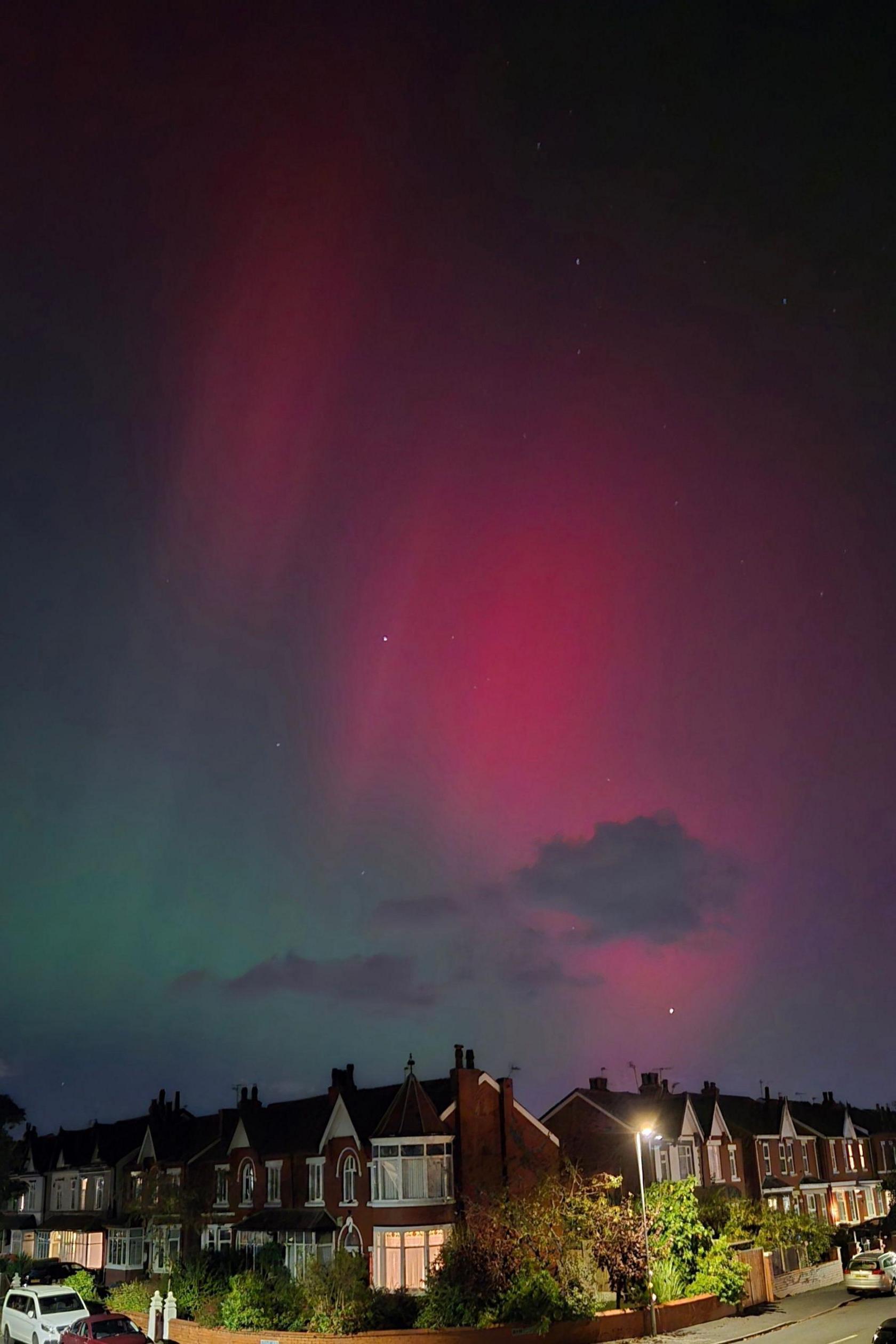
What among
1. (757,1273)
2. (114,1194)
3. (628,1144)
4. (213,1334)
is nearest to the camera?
(213,1334)

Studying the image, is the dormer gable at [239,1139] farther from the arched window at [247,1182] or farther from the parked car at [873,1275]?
the parked car at [873,1275]

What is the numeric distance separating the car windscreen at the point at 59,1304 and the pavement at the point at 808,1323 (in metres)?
17.4

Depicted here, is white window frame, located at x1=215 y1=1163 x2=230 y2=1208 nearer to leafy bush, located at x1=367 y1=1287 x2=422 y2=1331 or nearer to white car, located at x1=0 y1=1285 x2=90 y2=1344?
white car, located at x1=0 y1=1285 x2=90 y2=1344

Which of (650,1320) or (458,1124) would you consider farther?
(458,1124)

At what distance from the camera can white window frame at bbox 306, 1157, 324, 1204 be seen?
174ft

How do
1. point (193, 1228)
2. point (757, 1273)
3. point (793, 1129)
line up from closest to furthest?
point (757, 1273), point (193, 1228), point (793, 1129)

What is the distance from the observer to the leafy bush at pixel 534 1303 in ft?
105

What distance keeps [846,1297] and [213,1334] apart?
76.3 feet

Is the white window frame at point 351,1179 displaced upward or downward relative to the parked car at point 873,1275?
upward

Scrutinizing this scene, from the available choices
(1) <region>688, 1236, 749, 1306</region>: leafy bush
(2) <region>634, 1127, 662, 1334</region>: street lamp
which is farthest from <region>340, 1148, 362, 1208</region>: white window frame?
(1) <region>688, 1236, 749, 1306</region>: leafy bush

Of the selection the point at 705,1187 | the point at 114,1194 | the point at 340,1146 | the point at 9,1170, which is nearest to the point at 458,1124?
the point at 340,1146

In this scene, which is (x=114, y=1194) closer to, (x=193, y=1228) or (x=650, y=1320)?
(x=193, y=1228)

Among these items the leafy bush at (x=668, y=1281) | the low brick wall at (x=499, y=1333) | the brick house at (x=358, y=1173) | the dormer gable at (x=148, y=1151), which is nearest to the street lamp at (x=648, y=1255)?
the low brick wall at (x=499, y=1333)

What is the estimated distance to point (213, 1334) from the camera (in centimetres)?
3297
